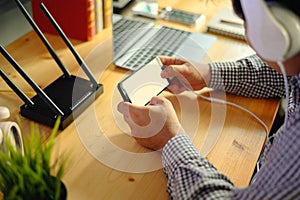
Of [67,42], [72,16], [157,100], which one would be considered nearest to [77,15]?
[72,16]

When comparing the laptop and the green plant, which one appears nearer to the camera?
the green plant

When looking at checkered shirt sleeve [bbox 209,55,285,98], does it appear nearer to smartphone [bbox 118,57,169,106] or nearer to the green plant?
smartphone [bbox 118,57,169,106]

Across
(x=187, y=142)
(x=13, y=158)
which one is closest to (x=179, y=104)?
(x=187, y=142)

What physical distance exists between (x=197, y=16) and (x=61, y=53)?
54 cm

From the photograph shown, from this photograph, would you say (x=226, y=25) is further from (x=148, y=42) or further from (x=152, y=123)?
(x=152, y=123)

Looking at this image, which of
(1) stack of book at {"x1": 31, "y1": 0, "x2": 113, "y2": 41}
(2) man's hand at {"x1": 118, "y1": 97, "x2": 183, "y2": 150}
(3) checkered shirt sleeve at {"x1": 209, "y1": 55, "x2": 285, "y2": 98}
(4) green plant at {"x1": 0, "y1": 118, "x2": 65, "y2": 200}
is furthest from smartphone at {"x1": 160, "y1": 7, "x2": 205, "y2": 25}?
(4) green plant at {"x1": 0, "y1": 118, "x2": 65, "y2": 200}

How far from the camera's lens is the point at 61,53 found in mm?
1268

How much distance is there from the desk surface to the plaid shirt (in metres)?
0.04

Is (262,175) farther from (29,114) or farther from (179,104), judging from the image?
(29,114)

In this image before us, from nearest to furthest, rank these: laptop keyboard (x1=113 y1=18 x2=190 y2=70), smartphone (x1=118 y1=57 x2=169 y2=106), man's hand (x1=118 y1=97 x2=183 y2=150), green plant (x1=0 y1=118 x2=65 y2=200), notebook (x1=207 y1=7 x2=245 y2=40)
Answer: green plant (x1=0 y1=118 x2=65 y2=200) < man's hand (x1=118 y1=97 x2=183 y2=150) < smartphone (x1=118 y1=57 x2=169 y2=106) < laptop keyboard (x1=113 y1=18 x2=190 y2=70) < notebook (x1=207 y1=7 x2=245 y2=40)

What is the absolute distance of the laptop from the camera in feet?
4.12

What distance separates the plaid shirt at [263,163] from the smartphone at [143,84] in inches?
6.2

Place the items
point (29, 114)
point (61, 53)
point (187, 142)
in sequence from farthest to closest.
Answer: point (61, 53)
point (29, 114)
point (187, 142)

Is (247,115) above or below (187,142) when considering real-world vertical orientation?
below
